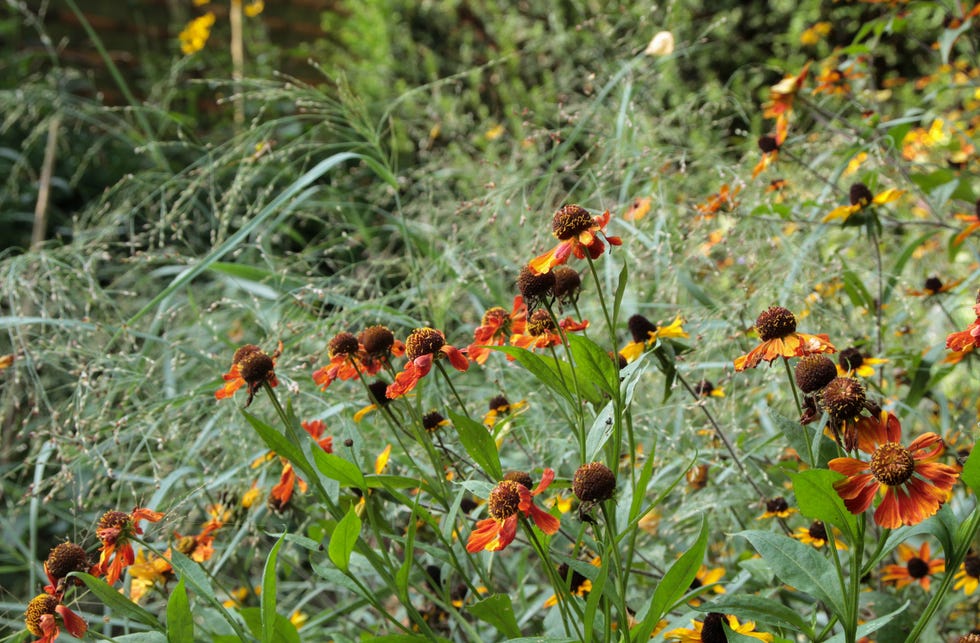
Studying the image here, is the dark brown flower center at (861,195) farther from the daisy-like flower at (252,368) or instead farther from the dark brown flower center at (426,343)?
the daisy-like flower at (252,368)

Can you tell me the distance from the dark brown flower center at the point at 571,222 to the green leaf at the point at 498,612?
0.26 metres

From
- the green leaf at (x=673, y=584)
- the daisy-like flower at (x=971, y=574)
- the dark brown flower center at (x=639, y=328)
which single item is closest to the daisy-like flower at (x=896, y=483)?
the green leaf at (x=673, y=584)

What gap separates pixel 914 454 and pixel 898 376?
564 millimetres

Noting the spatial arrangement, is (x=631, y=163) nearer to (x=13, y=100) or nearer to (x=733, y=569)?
(x=733, y=569)

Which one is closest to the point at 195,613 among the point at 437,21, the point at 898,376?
the point at 898,376

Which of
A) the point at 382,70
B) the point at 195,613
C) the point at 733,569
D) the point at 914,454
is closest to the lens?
the point at 914,454

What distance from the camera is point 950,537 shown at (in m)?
0.61

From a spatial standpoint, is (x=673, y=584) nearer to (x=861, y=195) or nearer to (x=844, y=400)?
(x=844, y=400)

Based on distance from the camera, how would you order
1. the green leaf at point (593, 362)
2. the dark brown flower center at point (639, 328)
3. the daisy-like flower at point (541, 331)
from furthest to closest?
the dark brown flower center at point (639, 328)
the daisy-like flower at point (541, 331)
the green leaf at point (593, 362)

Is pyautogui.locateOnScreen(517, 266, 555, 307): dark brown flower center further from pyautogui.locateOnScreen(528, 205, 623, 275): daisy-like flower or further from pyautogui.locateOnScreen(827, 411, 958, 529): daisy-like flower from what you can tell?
pyautogui.locateOnScreen(827, 411, 958, 529): daisy-like flower

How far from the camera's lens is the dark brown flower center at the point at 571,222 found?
26.0 inches

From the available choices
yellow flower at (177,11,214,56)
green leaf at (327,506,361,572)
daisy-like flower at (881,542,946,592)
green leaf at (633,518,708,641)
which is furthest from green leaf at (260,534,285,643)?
yellow flower at (177,11,214,56)

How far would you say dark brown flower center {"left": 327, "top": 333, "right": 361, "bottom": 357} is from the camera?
2.50 feet

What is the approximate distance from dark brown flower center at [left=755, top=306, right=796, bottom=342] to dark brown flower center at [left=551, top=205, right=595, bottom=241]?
5.5 inches
